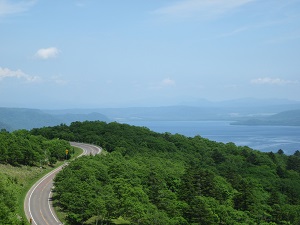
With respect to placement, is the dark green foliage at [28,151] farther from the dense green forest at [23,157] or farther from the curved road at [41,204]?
the curved road at [41,204]

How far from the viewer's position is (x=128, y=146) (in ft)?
279

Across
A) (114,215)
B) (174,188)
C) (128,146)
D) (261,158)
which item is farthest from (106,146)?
(114,215)

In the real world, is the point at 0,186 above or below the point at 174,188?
above

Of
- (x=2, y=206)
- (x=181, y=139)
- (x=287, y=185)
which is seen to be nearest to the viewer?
(x=2, y=206)

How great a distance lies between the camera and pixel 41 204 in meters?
46.8

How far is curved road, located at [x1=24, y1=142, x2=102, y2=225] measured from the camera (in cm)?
4138

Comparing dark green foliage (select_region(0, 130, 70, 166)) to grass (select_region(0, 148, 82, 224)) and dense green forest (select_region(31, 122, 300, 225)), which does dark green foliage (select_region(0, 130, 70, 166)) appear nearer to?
grass (select_region(0, 148, 82, 224))

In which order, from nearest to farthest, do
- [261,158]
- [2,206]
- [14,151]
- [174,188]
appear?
[2,206] < [174,188] < [14,151] < [261,158]

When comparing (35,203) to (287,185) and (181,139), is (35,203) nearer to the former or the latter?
(287,185)

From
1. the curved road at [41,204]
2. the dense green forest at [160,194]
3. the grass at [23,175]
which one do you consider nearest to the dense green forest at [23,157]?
the grass at [23,175]

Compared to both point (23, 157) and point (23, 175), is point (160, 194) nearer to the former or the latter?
point (23, 175)

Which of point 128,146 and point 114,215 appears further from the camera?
point 128,146

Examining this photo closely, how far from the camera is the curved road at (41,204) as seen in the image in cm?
4138

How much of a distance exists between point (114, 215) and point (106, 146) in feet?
163
